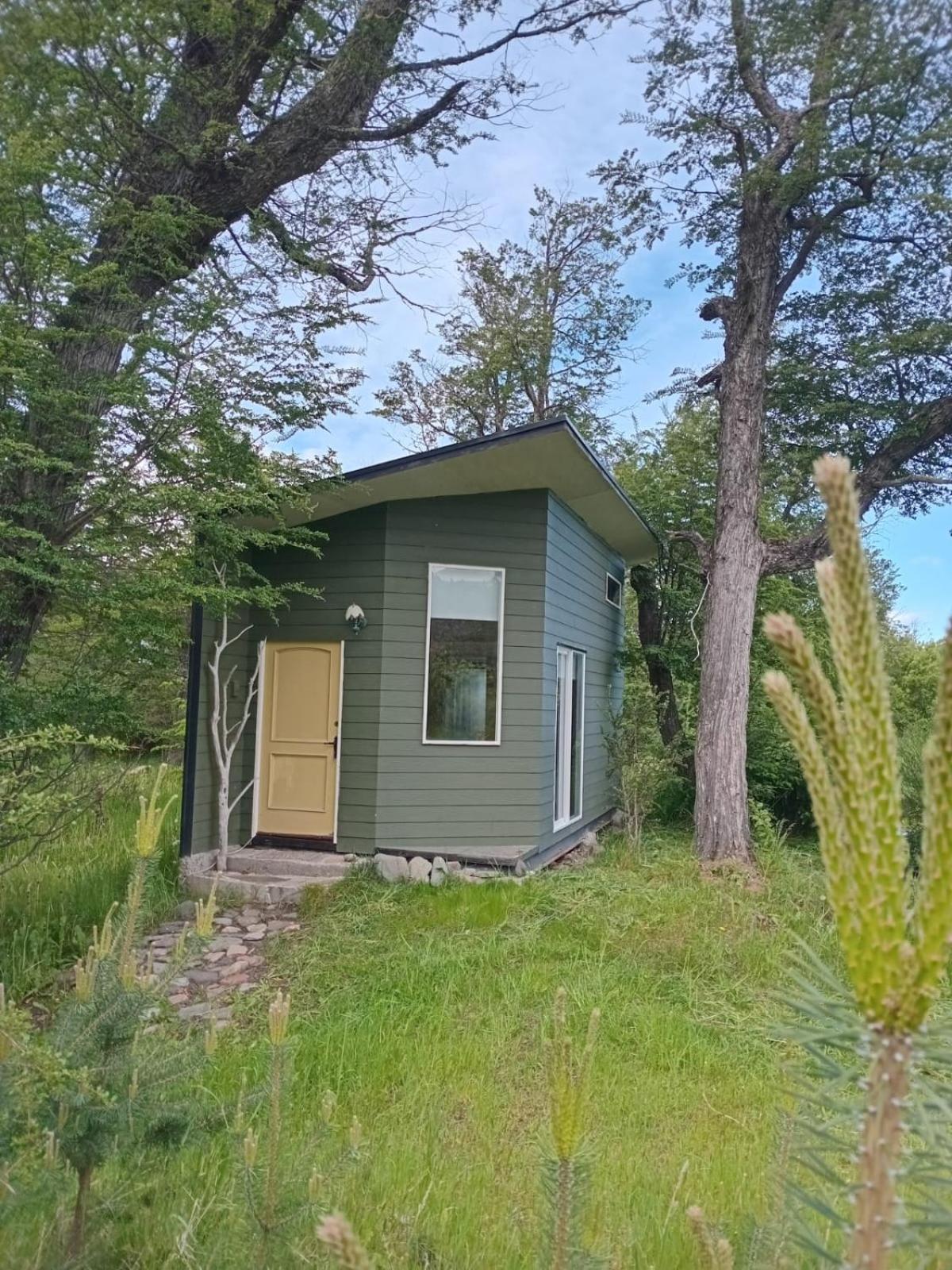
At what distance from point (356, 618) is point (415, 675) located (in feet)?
2.40

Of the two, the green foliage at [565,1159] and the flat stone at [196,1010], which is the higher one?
the green foliage at [565,1159]

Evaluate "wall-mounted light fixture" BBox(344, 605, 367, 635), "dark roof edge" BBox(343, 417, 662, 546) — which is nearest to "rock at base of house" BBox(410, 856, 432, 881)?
"wall-mounted light fixture" BBox(344, 605, 367, 635)

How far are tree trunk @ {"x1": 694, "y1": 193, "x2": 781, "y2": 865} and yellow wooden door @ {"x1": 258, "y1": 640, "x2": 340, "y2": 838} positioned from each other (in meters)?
3.60

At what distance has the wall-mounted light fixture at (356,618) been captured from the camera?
6.95m

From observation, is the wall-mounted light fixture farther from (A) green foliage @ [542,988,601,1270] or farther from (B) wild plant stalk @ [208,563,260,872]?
(A) green foliage @ [542,988,601,1270]

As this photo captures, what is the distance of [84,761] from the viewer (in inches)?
263

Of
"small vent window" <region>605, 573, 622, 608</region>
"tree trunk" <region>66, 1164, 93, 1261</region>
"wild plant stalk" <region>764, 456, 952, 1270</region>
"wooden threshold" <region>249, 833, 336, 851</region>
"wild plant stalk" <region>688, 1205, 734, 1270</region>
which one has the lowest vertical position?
"wooden threshold" <region>249, 833, 336, 851</region>

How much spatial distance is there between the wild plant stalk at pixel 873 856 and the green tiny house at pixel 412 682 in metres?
6.17

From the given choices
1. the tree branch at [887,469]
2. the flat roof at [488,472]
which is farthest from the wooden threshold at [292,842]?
the tree branch at [887,469]

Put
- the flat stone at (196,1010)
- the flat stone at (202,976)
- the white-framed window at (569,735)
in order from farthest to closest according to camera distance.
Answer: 1. the white-framed window at (569,735)
2. the flat stone at (202,976)
3. the flat stone at (196,1010)

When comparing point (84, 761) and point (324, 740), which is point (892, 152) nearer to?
point (324, 740)

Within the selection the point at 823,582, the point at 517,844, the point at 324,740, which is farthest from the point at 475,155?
the point at 823,582

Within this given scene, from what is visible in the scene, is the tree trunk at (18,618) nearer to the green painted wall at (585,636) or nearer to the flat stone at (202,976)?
the flat stone at (202,976)

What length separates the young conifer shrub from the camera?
1310 millimetres
